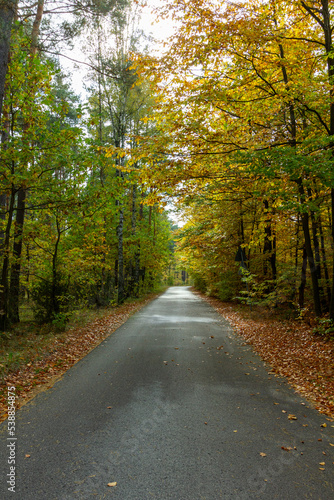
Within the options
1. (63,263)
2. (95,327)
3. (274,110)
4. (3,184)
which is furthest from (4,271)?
(274,110)

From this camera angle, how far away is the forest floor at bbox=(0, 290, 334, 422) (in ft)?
16.2

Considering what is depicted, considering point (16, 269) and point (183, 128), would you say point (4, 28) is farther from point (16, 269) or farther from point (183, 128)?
point (16, 269)

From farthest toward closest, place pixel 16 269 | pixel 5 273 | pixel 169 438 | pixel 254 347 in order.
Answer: pixel 16 269, pixel 5 273, pixel 254 347, pixel 169 438

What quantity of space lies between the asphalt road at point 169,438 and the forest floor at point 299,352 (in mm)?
334

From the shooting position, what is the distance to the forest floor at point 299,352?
489 centimetres

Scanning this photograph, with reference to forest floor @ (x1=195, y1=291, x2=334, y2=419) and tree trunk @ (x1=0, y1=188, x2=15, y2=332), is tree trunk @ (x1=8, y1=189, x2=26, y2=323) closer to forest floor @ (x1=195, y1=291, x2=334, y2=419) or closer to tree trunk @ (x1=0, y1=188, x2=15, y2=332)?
tree trunk @ (x1=0, y1=188, x2=15, y2=332)

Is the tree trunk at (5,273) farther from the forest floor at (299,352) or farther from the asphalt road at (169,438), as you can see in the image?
the forest floor at (299,352)

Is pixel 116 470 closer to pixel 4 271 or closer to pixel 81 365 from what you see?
pixel 81 365

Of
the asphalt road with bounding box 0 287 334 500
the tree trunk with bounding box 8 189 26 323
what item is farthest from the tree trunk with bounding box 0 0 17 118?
the asphalt road with bounding box 0 287 334 500

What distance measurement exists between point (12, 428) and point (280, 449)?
127 inches

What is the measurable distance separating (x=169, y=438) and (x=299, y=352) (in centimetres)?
476

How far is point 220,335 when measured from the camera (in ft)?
30.2

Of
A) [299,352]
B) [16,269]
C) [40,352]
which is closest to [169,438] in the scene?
[40,352]

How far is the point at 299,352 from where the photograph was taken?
6930 mm
